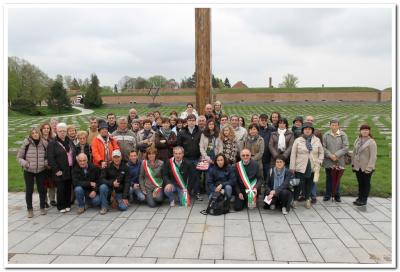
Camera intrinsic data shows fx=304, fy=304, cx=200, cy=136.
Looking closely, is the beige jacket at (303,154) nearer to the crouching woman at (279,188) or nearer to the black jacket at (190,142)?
the crouching woman at (279,188)

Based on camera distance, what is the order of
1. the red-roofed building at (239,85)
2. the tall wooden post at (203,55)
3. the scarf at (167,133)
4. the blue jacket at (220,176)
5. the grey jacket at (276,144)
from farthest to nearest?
the red-roofed building at (239,85)
the tall wooden post at (203,55)
the scarf at (167,133)
the grey jacket at (276,144)
the blue jacket at (220,176)

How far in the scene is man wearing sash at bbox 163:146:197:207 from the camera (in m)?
6.32

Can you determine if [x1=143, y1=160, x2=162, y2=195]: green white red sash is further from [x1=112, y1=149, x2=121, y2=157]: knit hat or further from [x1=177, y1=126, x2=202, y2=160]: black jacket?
[x1=177, y1=126, x2=202, y2=160]: black jacket

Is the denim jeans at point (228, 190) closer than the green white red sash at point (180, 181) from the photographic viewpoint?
Yes

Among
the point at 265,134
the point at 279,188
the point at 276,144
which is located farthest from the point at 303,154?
the point at 265,134

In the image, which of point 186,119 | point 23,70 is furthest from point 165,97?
point 186,119

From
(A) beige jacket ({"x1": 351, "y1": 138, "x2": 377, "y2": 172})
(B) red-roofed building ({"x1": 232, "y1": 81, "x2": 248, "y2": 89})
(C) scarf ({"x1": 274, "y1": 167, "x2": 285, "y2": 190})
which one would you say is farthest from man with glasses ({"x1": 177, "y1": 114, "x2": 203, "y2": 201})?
(B) red-roofed building ({"x1": 232, "y1": 81, "x2": 248, "y2": 89})

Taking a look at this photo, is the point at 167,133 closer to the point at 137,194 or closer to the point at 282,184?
the point at 137,194

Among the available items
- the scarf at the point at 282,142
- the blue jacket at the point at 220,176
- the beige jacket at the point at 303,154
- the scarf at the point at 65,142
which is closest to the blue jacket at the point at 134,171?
the scarf at the point at 65,142

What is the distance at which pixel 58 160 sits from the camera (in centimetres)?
590

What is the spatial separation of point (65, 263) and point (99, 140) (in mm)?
2685

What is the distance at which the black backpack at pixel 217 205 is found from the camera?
19.0 ft

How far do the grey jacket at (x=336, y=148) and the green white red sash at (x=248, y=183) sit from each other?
1.65 metres
